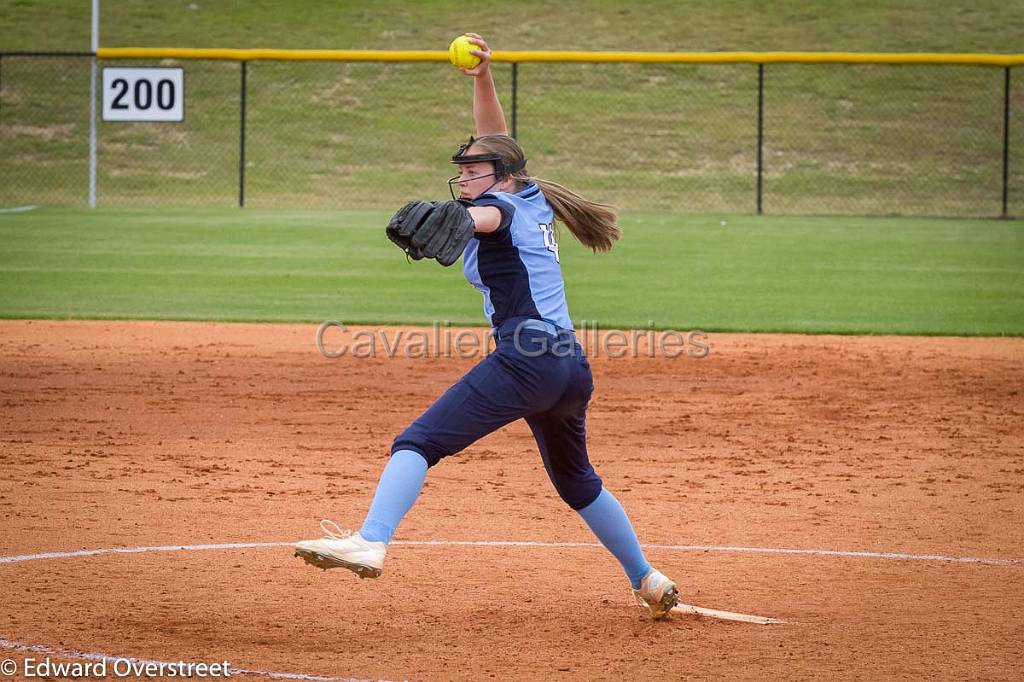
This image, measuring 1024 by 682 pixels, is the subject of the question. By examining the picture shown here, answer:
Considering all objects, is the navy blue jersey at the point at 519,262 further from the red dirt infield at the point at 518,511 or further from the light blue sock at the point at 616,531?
the red dirt infield at the point at 518,511

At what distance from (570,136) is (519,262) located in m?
28.2

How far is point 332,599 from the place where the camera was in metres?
5.68

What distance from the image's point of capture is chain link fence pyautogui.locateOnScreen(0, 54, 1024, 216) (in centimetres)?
2917

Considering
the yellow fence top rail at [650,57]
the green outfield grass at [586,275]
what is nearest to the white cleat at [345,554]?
the green outfield grass at [586,275]

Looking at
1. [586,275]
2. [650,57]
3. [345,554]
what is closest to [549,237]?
[345,554]

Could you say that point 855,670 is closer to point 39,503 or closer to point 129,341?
point 39,503

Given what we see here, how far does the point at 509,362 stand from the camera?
4.89m

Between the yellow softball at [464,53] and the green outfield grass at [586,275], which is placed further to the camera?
the green outfield grass at [586,275]

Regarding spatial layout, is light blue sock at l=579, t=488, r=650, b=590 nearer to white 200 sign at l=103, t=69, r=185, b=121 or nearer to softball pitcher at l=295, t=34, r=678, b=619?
softball pitcher at l=295, t=34, r=678, b=619

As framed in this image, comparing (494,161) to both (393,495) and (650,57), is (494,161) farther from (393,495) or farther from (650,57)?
(650,57)

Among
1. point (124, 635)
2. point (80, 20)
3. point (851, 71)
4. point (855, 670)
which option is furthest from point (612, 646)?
point (80, 20)

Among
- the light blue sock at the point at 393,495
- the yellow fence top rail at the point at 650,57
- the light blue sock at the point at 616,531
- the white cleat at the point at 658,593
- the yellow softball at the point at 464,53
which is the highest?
the yellow fence top rail at the point at 650,57

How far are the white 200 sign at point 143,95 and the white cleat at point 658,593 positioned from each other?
1931cm

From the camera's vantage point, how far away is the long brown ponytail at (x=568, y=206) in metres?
5.05
